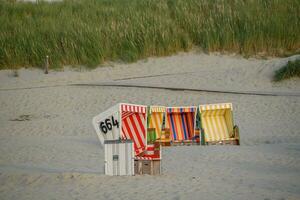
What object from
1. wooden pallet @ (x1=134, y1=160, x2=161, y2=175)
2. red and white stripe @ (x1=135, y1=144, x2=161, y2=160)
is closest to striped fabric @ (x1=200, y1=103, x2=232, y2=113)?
red and white stripe @ (x1=135, y1=144, x2=161, y2=160)

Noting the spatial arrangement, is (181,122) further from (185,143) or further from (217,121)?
(185,143)

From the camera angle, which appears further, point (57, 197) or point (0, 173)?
point (0, 173)

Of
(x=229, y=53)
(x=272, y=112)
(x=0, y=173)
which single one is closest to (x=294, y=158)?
(x=0, y=173)

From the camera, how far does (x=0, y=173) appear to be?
410 inches

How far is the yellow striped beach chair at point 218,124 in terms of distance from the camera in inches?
570

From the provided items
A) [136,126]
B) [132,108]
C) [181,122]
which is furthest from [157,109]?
[132,108]

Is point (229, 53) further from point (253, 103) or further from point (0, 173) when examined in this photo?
point (0, 173)

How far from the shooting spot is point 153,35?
2372 centimetres

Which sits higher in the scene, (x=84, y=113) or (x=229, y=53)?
(x=229, y=53)

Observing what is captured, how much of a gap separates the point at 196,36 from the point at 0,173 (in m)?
14.6

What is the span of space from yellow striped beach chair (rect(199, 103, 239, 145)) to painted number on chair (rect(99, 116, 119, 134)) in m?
3.58

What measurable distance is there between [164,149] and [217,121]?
199cm

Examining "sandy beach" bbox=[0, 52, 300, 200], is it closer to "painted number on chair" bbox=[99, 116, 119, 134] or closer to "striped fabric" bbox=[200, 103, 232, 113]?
"painted number on chair" bbox=[99, 116, 119, 134]

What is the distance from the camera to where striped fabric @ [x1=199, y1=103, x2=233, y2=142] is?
49.0ft
